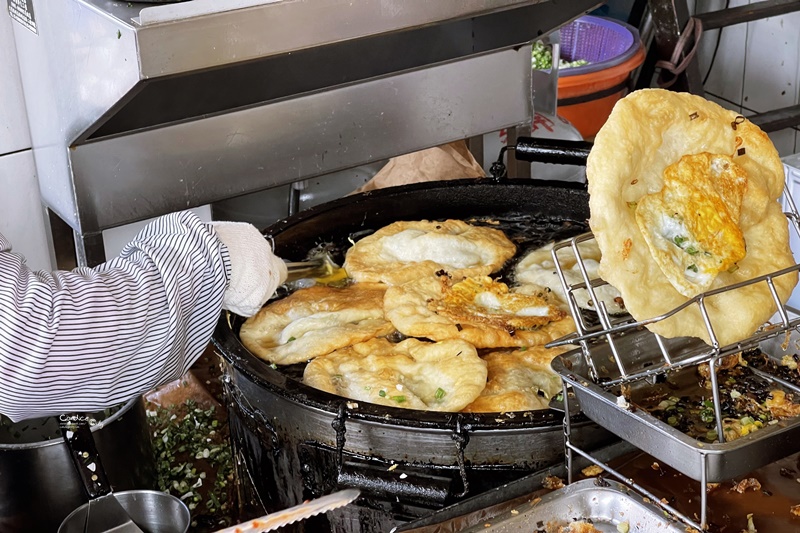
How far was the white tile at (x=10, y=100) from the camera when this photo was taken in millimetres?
2979

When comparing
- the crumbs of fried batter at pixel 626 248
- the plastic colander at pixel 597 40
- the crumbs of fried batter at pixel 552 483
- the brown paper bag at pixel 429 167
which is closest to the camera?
the crumbs of fried batter at pixel 626 248

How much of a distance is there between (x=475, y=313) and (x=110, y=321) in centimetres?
98

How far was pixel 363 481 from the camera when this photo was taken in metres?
2.06

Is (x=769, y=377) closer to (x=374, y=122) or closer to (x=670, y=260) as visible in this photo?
(x=670, y=260)

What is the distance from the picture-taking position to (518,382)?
230cm

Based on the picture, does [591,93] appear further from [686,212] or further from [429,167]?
[686,212]

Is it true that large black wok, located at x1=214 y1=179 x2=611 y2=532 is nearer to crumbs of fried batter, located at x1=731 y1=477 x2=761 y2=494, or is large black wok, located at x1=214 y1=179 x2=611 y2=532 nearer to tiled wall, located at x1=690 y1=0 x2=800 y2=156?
crumbs of fried batter, located at x1=731 y1=477 x2=761 y2=494

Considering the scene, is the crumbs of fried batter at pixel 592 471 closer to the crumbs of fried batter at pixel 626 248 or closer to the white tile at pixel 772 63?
the crumbs of fried batter at pixel 626 248

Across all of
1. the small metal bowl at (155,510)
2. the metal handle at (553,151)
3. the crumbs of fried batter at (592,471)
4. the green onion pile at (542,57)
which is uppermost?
the metal handle at (553,151)

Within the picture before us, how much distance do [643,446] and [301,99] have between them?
A: 1904mm

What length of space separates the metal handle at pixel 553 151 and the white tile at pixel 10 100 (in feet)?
5.49

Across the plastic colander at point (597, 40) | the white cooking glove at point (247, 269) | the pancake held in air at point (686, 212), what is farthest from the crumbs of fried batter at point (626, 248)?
the plastic colander at point (597, 40)

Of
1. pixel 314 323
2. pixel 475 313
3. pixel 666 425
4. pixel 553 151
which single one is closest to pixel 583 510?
pixel 666 425

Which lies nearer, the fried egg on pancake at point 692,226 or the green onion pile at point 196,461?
the fried egg on pancake at point 692,226
